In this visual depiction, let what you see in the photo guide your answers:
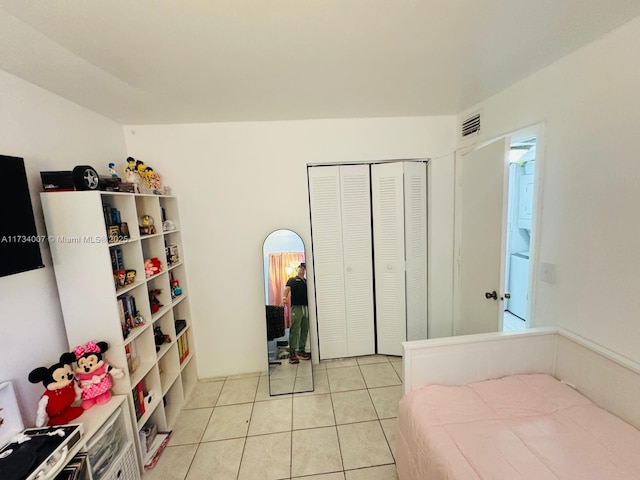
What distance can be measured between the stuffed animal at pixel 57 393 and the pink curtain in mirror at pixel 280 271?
1333mm

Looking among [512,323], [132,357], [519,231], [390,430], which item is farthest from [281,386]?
[519,231]

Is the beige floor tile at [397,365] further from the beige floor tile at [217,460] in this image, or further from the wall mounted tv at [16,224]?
the wall mounted tv at [16,224]

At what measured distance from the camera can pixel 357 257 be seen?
98.7 inches

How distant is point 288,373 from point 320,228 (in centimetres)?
142

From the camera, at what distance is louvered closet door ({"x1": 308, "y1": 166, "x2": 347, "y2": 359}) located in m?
2.38

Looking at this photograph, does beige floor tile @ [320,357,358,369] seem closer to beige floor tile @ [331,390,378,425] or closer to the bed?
beige floor tile @ [331,390,378,425]

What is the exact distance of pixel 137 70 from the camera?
1363 mm

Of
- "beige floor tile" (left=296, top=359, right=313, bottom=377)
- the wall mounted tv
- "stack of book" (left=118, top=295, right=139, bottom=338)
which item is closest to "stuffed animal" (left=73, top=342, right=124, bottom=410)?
"stack of book" (left=118, top=295, right=139, bottom=338)

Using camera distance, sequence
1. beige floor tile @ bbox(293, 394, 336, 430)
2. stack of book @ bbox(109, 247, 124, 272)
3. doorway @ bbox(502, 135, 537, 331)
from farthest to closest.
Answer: doorway @ bbox(502, 135, 537, 331) < beige floor tile @ bbox(293, 394, 336, 430) < stack of book @ bbox(109, 247, 124, 272)

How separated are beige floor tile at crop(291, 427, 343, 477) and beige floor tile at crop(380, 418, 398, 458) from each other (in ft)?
1.14

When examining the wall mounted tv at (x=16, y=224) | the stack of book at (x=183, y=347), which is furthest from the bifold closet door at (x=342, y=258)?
the wall mounted tv at (x=16, y=224)

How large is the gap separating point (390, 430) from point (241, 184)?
A: 228 cm

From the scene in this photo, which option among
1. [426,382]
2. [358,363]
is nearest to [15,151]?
[426,382]

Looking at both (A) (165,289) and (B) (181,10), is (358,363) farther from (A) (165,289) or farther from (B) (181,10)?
(B) (181,10)
